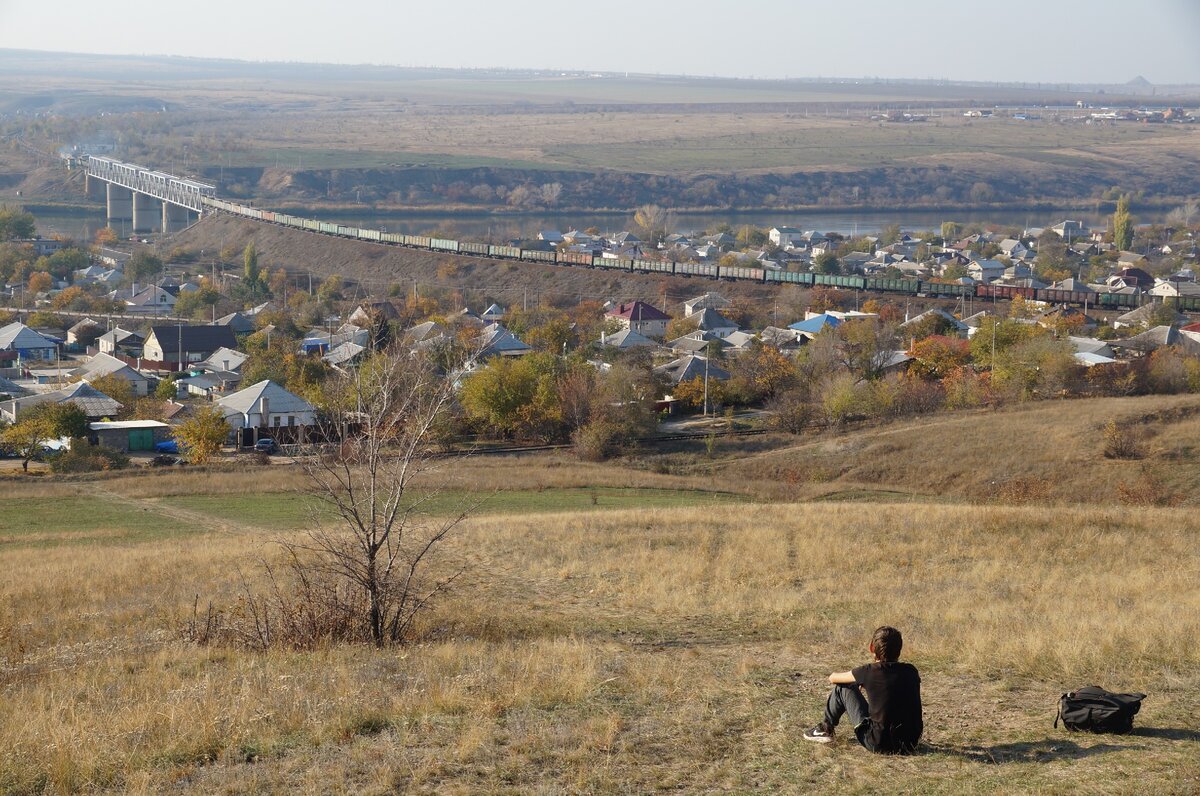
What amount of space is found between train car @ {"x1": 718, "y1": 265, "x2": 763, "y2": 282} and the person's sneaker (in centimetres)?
5190

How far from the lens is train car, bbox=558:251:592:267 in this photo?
63.2 meters

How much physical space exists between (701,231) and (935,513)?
2902 inches

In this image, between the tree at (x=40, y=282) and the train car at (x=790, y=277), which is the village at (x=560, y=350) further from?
the train car at (x=790, y=277)

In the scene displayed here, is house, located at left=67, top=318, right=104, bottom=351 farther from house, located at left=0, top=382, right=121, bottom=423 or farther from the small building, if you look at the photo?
the small building

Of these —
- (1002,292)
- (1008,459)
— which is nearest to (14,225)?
(1002,292)

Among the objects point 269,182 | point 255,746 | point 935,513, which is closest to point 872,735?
point 255,746

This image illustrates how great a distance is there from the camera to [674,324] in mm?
46625

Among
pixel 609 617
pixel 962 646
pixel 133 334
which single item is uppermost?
Result: pixel 962 646

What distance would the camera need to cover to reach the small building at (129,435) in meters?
29.6

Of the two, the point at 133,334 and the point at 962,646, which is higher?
the point at 962,646

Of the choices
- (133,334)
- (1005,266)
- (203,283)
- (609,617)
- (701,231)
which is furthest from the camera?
(701,231)

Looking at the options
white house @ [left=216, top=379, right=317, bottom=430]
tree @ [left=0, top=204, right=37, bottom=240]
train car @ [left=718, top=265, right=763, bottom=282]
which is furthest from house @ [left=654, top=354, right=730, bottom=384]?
tree @ [left=0, top=204, right=37, bottom=240]

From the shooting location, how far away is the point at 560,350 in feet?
135

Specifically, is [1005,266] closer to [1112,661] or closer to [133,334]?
[133,334]
